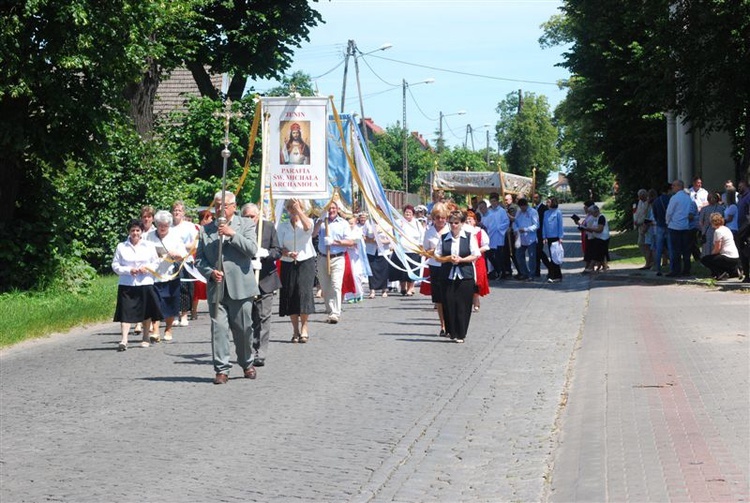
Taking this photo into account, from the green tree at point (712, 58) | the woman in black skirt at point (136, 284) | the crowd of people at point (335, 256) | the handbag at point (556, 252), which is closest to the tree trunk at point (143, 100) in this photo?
the crowd of people at point (335, 256)

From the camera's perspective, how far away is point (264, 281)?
14.9 m

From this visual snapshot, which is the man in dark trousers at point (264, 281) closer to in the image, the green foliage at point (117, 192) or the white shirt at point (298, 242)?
the white shirt at point (298, 242)

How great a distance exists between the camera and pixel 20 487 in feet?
25.8

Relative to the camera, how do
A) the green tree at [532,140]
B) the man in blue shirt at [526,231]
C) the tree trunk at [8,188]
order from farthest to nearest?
the green tree at [532,140]
the man in blue shirt at [526,231]
the tree trunk at [8,188]

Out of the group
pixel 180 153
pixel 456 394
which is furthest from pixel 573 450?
pixel 180 153

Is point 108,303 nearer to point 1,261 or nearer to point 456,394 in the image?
point 1,261

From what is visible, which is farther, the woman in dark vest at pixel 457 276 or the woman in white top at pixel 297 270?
the woman in white top at pixel 297 270

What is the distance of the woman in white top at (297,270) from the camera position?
53.1ft

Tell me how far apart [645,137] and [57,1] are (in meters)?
26.0

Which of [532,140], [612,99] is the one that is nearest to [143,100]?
[612,99]

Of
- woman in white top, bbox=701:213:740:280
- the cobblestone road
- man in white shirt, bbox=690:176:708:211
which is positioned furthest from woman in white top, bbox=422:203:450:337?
man in white shirt, bbox=690:176:708:211

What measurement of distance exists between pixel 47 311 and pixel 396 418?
1030 centimetres

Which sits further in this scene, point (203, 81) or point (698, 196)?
point (203, 81)

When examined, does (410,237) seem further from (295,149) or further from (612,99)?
(612,99)
